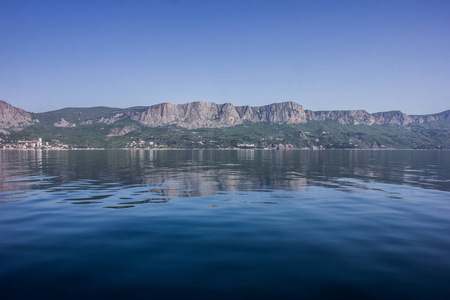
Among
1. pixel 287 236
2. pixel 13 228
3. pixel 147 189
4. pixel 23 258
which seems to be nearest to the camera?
pixel 23 258

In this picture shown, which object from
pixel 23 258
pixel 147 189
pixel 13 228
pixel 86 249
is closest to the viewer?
pixel 23 258

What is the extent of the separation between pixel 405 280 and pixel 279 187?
22.4 meters

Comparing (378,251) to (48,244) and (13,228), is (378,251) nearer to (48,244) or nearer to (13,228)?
(48,244)

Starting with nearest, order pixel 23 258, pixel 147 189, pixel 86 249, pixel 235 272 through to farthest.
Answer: pixel 235 272 → pixel 23 258 → pixel 86 249 → pixel 147 189

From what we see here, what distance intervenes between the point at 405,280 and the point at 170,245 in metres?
10.5

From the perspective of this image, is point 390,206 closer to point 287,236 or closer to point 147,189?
point 287,236

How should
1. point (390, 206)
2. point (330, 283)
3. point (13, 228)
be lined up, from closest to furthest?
point (330, 283) < point (13, 228) < point (390, 206)

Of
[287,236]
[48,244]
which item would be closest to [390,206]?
[287,236]

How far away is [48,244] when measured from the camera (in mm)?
13391

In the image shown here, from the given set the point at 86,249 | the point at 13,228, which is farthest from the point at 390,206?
the point at 13,228

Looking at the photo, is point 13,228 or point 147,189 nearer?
point 13,228

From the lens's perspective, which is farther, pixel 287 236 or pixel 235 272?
pixel 287 236

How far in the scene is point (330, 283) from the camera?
9664mm

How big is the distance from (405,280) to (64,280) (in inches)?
527
